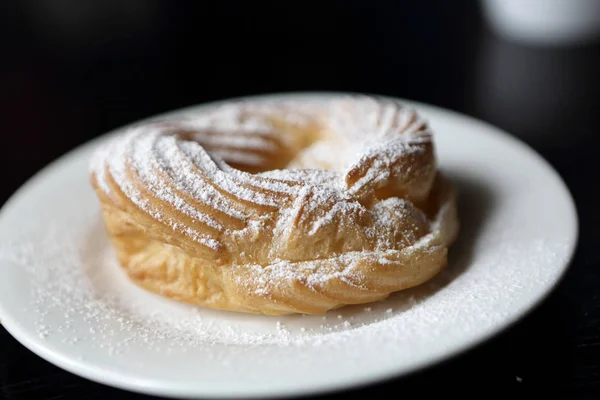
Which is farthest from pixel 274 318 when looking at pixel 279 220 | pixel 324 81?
pixel 324 81

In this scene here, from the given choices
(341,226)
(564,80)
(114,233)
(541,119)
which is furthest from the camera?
(564,80)

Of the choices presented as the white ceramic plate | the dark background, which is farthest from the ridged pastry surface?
the dark background

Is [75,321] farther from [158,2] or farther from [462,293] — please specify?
[158,2]

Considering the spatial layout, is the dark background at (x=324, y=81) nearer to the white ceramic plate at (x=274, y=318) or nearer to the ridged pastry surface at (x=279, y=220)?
the white ceramic plate at (x=274, y=318)

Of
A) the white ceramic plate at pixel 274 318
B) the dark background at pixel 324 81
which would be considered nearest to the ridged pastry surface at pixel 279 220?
the white ceramic plate at pixel 274 318

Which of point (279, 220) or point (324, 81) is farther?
point (324, 81)

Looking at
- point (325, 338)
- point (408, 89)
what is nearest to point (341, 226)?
point (325, 338)

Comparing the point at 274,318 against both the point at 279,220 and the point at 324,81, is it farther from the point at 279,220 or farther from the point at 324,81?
the point at 324,81
